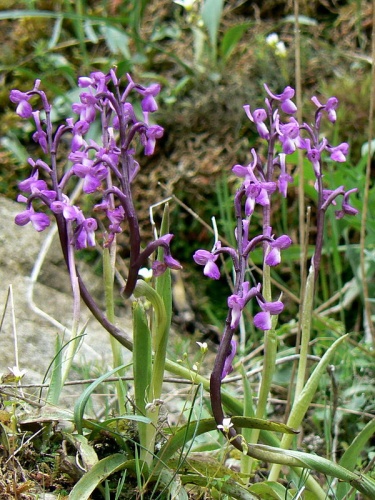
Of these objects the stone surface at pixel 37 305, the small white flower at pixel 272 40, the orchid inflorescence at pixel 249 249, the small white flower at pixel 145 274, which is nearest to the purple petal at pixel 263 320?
the orchid inflorescence at pixel 249 249

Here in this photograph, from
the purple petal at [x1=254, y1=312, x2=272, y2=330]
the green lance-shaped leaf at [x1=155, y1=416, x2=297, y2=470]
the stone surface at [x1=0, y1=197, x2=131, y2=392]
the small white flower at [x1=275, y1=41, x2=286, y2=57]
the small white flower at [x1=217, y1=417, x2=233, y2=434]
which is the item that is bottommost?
the stone surface at [x1=0, y1=197, x2=131, y2=392]

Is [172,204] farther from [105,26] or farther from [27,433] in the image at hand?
[27,433]

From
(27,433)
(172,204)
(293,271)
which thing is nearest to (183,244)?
(172,204)

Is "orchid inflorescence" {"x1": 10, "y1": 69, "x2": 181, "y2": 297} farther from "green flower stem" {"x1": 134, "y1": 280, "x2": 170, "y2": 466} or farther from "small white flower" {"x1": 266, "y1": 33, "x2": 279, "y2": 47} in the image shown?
"small white flower" {"x1": 266, "y1": 33, "x2": 279, "y2": 47}

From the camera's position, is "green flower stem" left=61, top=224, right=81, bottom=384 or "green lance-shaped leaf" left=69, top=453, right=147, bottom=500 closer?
"green lance-shaped leaf" left=69, top=453, right=147, bottom=500

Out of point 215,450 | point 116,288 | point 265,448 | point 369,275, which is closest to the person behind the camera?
point 265,448

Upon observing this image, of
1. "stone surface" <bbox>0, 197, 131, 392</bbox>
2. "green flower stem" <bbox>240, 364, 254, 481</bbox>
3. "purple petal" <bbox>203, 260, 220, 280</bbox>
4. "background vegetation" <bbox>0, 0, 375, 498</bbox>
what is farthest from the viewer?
"background vegetation" <bbox>0, 0, 375, 498</bbox>

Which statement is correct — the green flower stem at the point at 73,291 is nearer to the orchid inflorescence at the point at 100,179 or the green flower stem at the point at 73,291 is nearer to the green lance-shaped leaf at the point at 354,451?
the orchid inflorescence at the point at 100,179

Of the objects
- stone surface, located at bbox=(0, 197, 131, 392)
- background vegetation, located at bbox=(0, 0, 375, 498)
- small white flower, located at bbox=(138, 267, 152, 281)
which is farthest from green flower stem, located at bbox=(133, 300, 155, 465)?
background vegetation, located at bbox=(0, 0, 375, 498)
